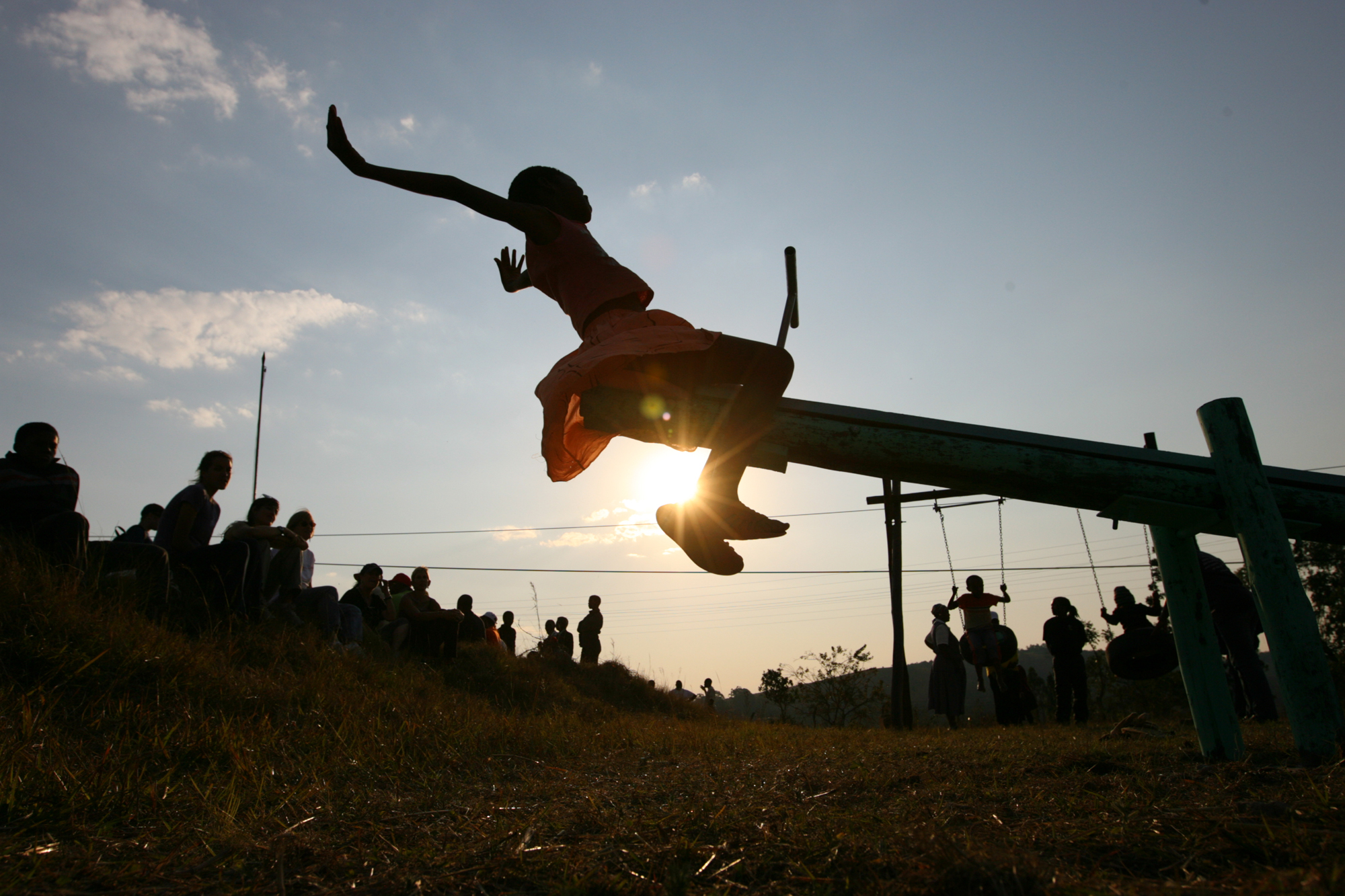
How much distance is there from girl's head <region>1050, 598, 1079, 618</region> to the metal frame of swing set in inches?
300

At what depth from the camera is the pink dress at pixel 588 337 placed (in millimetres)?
2633

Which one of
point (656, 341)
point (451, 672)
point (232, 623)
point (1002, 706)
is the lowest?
point (1002, 706)

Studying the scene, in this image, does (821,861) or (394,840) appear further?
(394,840)

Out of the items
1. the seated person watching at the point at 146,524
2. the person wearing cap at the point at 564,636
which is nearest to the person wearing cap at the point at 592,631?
the person wearing cap at the point at 564,636

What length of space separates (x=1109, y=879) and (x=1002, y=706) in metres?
9.68

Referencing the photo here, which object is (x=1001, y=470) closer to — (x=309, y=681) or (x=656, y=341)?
(x=656, y=341)

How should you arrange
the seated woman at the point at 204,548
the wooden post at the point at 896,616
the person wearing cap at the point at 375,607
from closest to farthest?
the seated woman at the point at 204,548 < the person wearing cap at the point at 375,607 < the wooden post at the point at 896,616

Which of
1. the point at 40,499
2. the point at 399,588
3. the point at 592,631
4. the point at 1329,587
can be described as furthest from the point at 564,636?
the point at 1329,587

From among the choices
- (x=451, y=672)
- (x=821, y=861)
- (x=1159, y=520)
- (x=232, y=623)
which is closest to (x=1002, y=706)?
(x=451, y=672)

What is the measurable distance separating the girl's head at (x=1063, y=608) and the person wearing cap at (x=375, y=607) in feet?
25.8

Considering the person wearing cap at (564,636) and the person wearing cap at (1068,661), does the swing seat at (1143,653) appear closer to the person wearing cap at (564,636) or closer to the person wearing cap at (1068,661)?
the person wearing cap at (1068,661)

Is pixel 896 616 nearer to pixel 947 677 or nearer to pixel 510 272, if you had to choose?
pixel 947 677

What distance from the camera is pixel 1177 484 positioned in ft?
8.09

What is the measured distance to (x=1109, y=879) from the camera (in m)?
1.18
